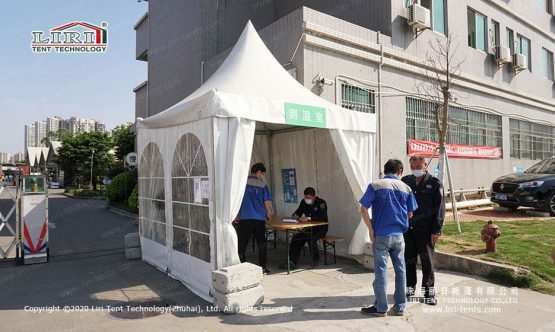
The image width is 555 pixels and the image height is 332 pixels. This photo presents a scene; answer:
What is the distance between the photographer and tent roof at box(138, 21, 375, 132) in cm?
487

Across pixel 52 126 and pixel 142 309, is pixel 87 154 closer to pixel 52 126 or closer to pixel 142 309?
pixel 142 309

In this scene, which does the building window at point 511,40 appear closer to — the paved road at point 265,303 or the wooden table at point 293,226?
the paved road at point 265,303

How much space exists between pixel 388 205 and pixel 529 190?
849cm

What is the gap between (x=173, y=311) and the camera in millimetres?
4699

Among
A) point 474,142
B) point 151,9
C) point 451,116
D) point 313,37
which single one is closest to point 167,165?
point 313,37

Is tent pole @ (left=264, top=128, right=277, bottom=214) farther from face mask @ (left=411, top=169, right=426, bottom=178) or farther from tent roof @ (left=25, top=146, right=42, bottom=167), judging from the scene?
tent roof @ (left=25, top=146, right=42, bottom=167)

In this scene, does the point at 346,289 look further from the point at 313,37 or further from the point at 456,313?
the point at 313,37

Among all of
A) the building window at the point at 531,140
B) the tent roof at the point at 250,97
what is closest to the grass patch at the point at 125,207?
the tent roof at the point at 250,97

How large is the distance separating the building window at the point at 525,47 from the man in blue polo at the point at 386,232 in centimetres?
A: 1665

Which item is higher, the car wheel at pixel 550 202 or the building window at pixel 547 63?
the building window at pixel 547 63

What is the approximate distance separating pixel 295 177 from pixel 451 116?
24.3ft

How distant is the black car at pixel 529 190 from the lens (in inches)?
409

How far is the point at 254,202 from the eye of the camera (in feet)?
19.9

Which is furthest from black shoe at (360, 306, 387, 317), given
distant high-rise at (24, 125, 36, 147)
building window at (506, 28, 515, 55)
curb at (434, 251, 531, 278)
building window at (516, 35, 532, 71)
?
distant high-rise at (24, 125, 36, 147)
